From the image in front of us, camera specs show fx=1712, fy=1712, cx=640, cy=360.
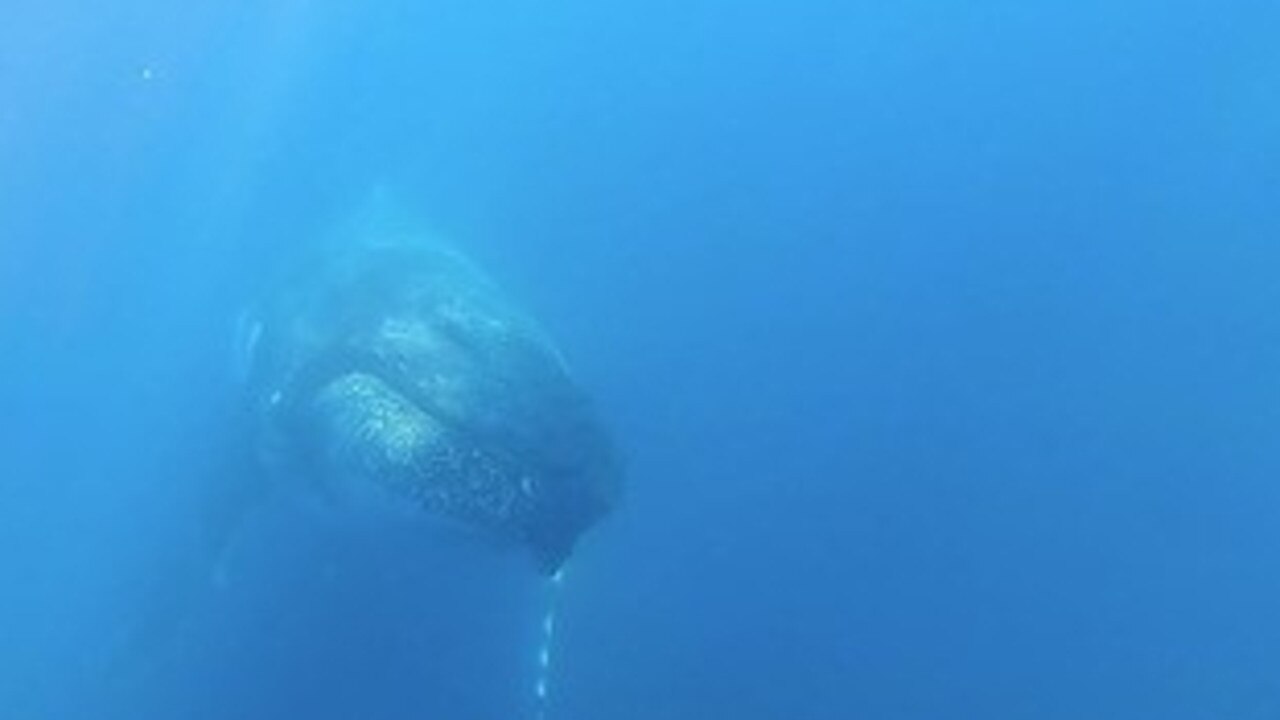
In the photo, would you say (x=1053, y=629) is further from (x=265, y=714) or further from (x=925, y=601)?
(x=265, y=714)

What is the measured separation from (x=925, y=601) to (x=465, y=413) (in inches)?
175

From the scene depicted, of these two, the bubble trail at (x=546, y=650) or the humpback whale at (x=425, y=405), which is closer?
the humpback whale at (x=425, y=405)

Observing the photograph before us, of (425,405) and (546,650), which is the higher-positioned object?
(546,650)

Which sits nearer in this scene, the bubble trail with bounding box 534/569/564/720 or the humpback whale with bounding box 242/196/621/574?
the humpback whale with bounding box 242/196/621/574

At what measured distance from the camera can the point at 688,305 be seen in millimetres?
7316

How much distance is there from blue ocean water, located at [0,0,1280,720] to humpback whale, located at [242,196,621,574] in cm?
22

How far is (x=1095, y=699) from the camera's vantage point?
9742mm

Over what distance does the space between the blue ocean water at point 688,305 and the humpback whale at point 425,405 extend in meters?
0.22

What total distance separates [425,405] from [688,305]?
2.36 meters

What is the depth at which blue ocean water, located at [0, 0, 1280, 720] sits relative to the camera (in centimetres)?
569

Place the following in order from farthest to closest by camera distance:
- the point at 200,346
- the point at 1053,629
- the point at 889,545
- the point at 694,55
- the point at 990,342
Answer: the point at 1053,629 < the point at 889,545 < the point at 990,342 < the point at 694,55 < the point at 200,346

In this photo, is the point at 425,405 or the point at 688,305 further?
the point at 688,305

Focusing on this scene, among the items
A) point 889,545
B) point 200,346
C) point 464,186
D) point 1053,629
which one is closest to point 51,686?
point 200,346

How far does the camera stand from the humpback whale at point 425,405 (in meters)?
5.17
